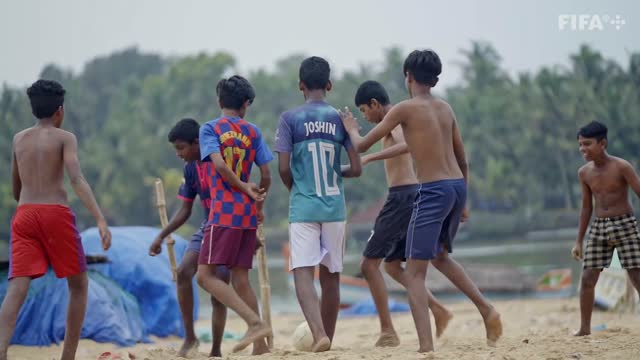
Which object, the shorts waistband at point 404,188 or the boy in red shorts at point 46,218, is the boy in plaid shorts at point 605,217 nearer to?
the shorts waistband at point 404,188

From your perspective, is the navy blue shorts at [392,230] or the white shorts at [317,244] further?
the navy blue shorts at [392,230]

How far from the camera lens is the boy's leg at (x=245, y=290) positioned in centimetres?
616

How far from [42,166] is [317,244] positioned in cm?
181

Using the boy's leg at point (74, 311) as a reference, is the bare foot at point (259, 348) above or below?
below

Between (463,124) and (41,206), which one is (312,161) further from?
(463,124)

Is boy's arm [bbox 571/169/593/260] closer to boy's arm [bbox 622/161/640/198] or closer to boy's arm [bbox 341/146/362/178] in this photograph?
boy's arm [bbox 622/161/640/198]

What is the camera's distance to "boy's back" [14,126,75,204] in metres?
5.62

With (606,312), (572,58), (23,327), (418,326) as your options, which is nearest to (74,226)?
(418,326)

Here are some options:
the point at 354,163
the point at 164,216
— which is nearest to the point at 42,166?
the point at 164,216

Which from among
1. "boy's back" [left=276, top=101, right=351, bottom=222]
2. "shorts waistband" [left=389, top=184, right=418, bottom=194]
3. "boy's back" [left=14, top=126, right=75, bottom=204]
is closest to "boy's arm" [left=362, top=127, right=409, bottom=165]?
"boy's back" [left=276, top=101, right=351, bottom=222]

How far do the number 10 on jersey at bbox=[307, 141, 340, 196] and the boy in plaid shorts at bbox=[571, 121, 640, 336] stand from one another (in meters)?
1.95

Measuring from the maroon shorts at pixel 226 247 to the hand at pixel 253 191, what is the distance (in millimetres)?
231

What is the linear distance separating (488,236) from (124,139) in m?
21.0

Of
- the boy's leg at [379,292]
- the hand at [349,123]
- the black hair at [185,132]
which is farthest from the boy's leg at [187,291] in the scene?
the hand at [349,123]
